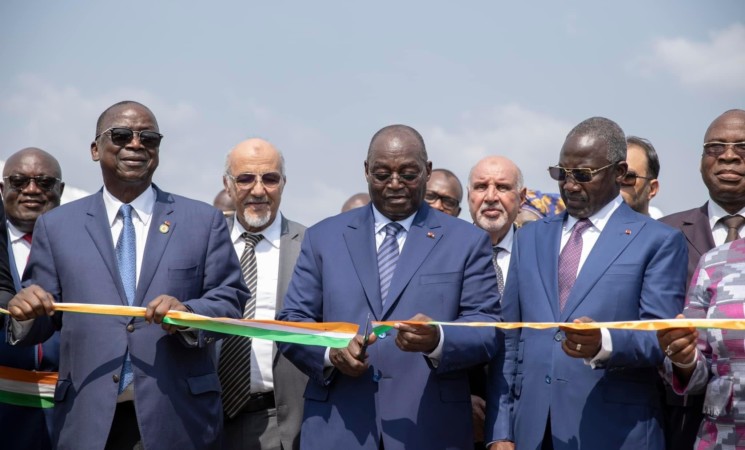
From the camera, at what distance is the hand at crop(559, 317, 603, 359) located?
7031 millimetres

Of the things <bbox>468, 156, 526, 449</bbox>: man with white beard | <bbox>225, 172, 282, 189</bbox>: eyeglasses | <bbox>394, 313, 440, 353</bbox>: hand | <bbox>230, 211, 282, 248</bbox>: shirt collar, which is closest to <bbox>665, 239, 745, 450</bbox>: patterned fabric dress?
<bbox>394, 313, 440, 353</bbox>: hand

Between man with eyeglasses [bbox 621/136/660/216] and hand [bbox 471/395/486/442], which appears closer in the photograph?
hand [bbox 471/395/486/442]

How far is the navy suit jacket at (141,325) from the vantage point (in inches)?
302

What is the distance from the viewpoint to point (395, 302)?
25.6ft

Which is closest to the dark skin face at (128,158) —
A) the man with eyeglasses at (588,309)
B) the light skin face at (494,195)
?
the man with eyeglasses at (588,309)

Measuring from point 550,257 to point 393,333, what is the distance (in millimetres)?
1267

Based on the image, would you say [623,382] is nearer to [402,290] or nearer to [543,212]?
[402,290]

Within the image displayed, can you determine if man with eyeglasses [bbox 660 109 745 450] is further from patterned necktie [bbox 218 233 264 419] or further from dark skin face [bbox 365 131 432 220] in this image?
patterned necktie [bbox 218 233 264 419]

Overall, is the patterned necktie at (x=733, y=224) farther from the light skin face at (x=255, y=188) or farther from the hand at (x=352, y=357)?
the light skin face at (x=255, y=188)

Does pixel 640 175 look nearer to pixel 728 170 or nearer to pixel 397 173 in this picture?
pixel 728 170

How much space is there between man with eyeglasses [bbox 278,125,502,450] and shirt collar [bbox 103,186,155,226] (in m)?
1.22

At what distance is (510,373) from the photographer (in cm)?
792

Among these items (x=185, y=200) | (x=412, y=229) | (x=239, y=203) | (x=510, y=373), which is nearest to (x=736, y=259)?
(x=510, y=373)

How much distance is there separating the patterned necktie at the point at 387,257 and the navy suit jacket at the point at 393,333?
0.20ft
